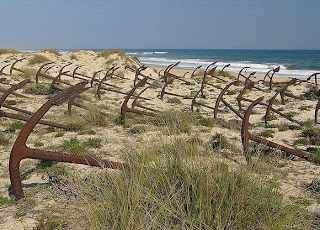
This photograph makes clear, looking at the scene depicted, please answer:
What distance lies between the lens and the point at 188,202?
8.46 ft

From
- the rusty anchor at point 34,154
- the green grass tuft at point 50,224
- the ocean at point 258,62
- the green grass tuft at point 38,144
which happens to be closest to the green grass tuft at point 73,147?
the green grass tuft at point 38,144

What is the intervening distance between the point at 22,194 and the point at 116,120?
4.34 meters

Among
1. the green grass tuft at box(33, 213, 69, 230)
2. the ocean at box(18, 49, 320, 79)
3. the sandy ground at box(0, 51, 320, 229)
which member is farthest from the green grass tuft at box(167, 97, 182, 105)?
the ocean at box(18, 49, 320, 79)

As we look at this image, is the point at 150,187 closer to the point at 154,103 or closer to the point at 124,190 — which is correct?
the point at 124,190

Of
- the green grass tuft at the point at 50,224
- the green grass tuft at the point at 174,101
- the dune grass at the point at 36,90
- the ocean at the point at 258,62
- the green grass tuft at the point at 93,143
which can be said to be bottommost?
the ocean at the point at 258,62

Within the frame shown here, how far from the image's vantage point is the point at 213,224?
245 cm

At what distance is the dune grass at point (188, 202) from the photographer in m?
2.47

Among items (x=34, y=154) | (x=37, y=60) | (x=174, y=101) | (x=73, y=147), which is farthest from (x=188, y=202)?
(x=37, y=60)

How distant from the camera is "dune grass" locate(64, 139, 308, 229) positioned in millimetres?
2471

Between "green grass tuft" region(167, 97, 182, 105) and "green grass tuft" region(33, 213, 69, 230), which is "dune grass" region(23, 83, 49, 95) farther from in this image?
"green grass tuft" region(33, 213, 69, 230)

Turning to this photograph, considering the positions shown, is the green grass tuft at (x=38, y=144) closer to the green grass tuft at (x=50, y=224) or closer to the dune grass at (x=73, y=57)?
the green grass tuft at (x=50, y=224)

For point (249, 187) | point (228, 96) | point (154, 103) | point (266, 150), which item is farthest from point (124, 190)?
point (228, 96)

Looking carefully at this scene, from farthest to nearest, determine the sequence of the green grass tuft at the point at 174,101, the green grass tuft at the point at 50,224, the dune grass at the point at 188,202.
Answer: the green grass tuft at the point at 174,101 → the green grass tuft at the point at 50,224 → the dune grass at the point at 188,202

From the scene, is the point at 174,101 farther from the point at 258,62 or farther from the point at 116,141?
the point at 258,62
